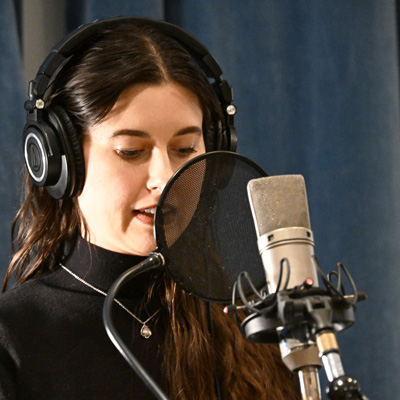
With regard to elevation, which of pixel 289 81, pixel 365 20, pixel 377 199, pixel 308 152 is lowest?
pixel 377 199

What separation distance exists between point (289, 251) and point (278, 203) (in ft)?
0.15

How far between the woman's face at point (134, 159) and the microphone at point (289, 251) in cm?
40

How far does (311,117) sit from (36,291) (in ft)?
2.61

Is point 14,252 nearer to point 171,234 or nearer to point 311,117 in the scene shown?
point 171,234

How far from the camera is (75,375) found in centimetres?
102

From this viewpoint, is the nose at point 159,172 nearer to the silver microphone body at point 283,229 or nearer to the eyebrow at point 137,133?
the eyebrow at point 137,133

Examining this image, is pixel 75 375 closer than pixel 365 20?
Yes

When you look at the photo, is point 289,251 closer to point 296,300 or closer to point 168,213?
point 296,300

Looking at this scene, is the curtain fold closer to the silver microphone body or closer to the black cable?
the black cable

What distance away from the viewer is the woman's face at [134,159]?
1.04 meters

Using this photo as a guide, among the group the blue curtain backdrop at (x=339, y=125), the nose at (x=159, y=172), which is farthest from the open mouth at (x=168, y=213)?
the blue curtain backdrop at (x=339, y=125)

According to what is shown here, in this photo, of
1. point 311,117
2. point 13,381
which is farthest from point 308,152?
point 13,381

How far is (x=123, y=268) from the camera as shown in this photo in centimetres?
112

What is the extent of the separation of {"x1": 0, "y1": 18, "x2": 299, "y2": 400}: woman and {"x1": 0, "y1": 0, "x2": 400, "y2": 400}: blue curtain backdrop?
47 cm
